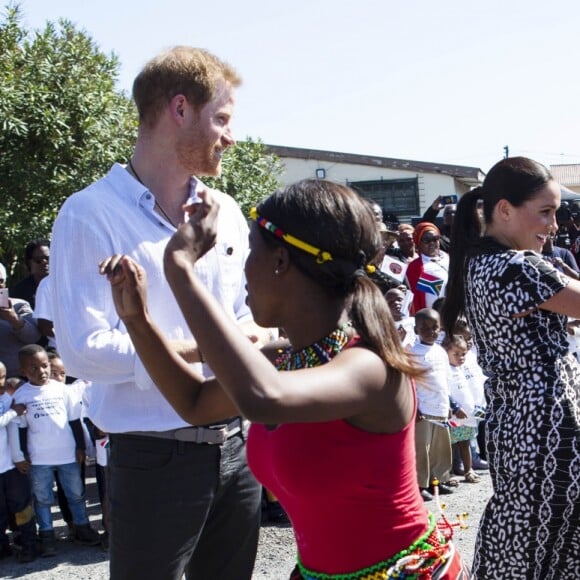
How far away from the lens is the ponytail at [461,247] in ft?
11.5

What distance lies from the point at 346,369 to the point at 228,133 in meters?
1.15

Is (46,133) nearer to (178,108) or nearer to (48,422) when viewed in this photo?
(48,422)

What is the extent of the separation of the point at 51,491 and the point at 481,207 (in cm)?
394

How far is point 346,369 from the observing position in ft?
6.77

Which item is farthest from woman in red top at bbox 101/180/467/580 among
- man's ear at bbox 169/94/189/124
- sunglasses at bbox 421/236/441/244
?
sunglasses at bbox 421/236/441/244

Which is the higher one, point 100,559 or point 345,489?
point 345,489

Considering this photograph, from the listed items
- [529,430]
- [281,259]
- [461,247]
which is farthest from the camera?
[461,247]

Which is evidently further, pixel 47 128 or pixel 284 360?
pixel 47 128

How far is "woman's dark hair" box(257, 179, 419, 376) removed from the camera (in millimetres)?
2189

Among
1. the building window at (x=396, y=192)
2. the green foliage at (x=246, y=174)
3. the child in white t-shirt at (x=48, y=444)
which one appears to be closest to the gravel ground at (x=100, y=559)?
the child in white t-shirt at (x=48, y=444)

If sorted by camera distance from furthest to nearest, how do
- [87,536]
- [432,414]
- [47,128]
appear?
[47,128] < [432,414] < [87,536]

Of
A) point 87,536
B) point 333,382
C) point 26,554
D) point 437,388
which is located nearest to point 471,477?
point 437,388

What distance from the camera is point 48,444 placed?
20.9ft

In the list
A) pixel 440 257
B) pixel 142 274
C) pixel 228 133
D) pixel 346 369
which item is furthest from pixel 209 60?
pixel 440 257
